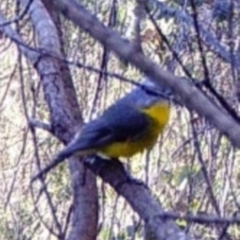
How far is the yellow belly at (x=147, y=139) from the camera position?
93.3 inches

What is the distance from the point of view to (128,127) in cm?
253

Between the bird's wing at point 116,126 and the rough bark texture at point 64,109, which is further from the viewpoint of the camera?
the bird's wing at point 116,126

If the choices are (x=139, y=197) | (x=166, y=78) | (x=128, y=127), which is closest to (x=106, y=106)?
(x=128, y=127)

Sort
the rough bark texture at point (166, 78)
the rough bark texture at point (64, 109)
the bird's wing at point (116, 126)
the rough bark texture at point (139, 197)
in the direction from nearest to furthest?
the rough bark texture at point (166, 78)
the rough bark texture at point (139, 197)
the rough bark texture at point (64, 109)
the bird's wing at point (116, 126)

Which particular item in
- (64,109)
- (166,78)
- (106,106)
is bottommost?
(166,78)

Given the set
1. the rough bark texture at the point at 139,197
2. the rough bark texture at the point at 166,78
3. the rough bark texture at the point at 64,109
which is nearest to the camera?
the rough bark texture at the point at 166,78

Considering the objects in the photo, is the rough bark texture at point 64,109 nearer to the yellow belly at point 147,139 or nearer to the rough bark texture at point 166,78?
the yellow belly at point 147,139

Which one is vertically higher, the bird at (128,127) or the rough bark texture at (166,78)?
the bird at (128,127)

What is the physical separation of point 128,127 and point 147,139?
0.32 feet

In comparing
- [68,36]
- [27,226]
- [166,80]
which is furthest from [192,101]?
[27,226]

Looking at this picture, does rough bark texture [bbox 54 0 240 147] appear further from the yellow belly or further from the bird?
the yellow belly

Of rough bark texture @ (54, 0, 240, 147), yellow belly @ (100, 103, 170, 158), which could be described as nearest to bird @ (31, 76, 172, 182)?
yellow belly @ (100, 103, 170, 158)

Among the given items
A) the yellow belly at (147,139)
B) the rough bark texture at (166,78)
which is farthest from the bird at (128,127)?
the rough bark texture at (166,78)

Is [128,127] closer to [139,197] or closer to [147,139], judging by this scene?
[147,139]
